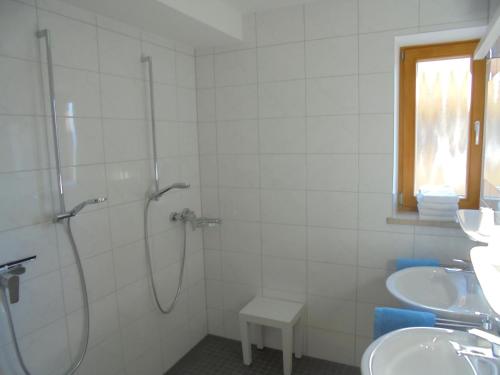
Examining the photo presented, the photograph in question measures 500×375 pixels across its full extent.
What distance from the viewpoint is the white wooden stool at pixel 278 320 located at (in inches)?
98.6

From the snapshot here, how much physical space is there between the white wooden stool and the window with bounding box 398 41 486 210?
1009 millimetres

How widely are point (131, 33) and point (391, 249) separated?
6.55 feet

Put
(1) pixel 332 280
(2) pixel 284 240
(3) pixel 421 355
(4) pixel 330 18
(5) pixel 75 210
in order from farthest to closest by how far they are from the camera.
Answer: (2) pixel 284 240, (1) pixel 332 280, (4) pixel 330 18, (5) pixel 75 210, (3) pixel 421 355

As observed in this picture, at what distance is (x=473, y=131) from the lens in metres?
2.38

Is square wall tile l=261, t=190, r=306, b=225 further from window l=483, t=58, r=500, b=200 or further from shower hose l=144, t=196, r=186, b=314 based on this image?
window l=483, t=58, r=500, b=200

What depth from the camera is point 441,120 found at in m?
2.47

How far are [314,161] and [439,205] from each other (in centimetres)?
78

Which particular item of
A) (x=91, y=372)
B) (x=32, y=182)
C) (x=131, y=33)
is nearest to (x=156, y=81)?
(x=131, y=33)

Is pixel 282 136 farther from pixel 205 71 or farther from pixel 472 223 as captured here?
pixel 472 223

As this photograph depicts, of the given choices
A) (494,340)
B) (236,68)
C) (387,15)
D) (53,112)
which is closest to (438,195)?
(387,15)

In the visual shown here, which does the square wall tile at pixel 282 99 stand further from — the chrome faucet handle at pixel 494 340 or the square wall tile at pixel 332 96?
the chrome faucet handle at pixel 494 340

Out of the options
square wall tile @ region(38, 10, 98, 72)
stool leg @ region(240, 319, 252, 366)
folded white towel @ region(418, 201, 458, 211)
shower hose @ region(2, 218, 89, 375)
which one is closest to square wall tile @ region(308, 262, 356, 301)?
stool leg @ region(240, 319, 252, 366)

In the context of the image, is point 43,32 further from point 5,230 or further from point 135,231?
point 135,231

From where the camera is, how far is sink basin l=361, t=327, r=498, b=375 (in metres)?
1.21
